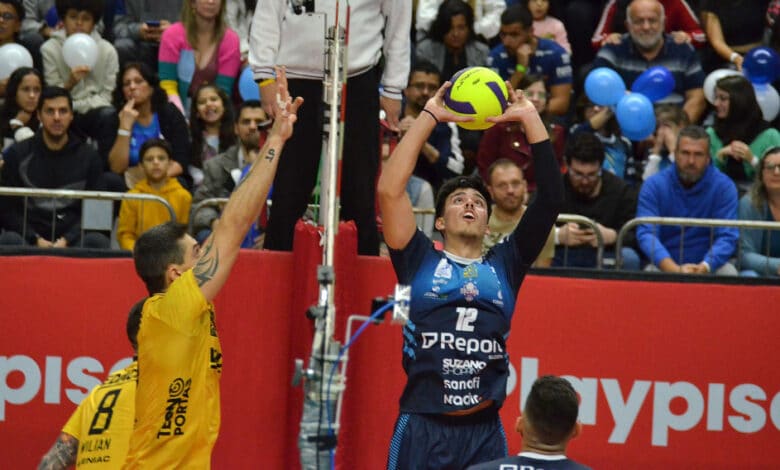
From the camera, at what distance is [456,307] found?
6957mm

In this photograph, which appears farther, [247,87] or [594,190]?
[247,87]

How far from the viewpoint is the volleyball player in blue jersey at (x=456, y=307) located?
692 centimetres

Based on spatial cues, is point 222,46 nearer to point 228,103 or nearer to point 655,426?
point 228,103

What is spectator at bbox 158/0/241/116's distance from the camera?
13.2 meters

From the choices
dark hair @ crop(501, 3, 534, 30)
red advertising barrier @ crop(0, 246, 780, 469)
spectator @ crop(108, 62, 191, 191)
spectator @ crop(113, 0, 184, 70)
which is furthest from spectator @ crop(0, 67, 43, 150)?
dark hair @ crop(501, 3, 534, 30)

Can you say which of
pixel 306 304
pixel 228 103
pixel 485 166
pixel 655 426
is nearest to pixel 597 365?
pixel 655 426

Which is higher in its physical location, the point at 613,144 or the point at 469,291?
the point at 613,144

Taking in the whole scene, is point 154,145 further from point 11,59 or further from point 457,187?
point 457,187

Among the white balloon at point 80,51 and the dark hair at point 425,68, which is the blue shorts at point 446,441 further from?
the white balloon at point 80,51

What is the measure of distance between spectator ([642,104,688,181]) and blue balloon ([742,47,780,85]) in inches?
35.0

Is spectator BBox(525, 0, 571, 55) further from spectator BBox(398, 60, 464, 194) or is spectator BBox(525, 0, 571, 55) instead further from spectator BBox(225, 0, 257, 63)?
spectator BBox(225, 0, 257, 63)

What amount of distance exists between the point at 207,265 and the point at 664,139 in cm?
710

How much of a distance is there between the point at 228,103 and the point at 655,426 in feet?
17.2

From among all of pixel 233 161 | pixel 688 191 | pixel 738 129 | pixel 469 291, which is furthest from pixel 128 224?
pixel 738 129
